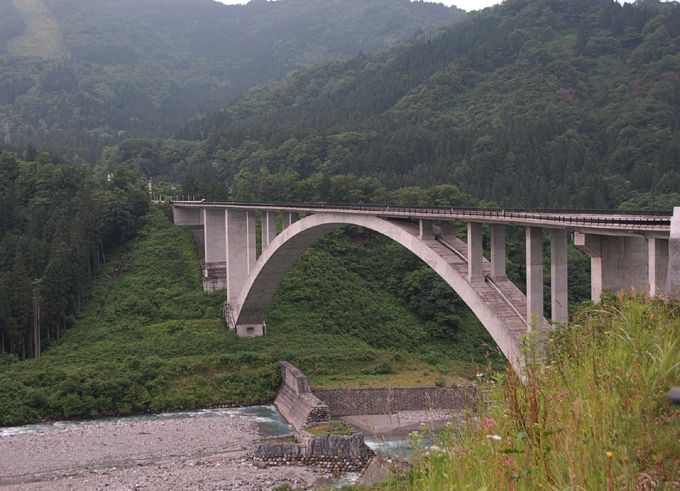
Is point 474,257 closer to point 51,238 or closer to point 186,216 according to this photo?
point 51,238

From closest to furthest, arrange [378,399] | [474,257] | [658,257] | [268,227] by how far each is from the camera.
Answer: [658,257], [474,257], [378,399], [268,227]

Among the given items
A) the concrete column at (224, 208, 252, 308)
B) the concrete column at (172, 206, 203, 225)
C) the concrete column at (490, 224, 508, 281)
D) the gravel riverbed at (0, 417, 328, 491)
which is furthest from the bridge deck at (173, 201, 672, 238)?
the concrete column at (172, 206, 203, 225)

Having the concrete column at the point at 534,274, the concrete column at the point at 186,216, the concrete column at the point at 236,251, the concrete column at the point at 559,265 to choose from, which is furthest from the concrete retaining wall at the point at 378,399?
the concrete column at the point at 186,216

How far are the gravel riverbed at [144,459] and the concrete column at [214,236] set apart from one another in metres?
22.8

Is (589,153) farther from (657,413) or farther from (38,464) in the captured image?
(657,413)

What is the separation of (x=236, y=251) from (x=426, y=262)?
2584 centimetres

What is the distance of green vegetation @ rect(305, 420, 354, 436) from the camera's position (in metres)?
31.9

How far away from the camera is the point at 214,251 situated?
58969mm

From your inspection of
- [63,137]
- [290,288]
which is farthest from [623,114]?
[63,137]

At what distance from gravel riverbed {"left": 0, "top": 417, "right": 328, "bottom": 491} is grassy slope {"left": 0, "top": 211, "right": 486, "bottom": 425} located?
382 cm

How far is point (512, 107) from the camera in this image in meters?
109

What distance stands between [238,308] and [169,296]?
326 inches

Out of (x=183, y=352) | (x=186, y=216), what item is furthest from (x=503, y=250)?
(x=186, y=216)

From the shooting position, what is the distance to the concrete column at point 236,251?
52.5 m
